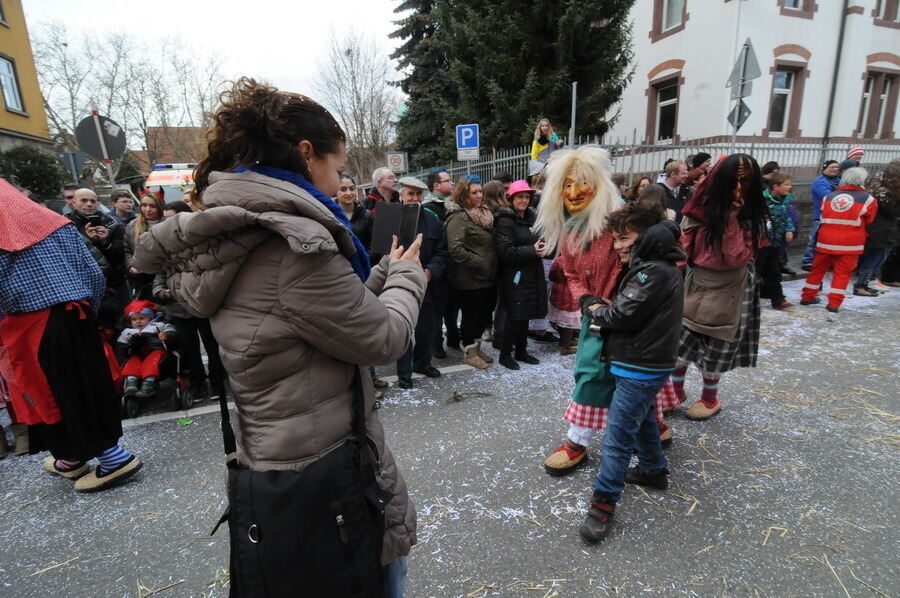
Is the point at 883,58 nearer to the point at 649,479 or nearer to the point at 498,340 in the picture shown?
the point at 498,340

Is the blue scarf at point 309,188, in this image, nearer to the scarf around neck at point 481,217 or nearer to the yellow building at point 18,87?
the scarf around neck at point 481,217

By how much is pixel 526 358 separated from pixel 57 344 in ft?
13.1

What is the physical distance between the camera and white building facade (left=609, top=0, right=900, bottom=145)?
505 inches

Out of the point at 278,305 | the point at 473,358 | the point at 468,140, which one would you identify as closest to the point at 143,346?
the point at 473,358

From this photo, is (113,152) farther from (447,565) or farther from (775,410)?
(775,410)

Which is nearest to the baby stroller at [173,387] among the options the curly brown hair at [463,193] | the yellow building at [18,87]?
the curly brown hair at [463,193]

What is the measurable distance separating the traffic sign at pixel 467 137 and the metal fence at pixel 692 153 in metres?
1.34

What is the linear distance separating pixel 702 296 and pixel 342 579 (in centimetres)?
324

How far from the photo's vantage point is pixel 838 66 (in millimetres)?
13859

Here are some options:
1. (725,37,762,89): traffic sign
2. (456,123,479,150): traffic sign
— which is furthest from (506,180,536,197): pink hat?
(725,37,762,89): traffic sign

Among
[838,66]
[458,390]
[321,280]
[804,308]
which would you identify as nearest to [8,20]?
[458,390]

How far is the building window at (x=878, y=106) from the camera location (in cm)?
1465

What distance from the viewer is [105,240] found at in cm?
441

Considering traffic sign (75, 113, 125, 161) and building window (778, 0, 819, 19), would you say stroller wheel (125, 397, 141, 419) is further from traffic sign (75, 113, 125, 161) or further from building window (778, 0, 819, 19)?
building window (778, 0, 819, 19)
